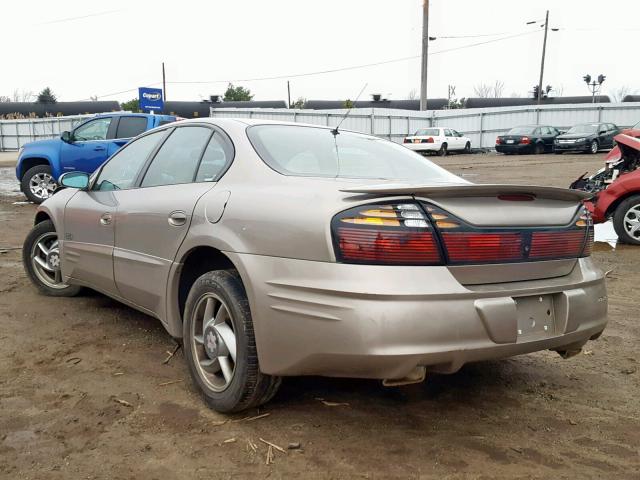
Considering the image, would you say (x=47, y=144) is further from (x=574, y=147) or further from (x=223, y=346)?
(x=574, y=147)

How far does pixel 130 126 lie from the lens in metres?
11.3

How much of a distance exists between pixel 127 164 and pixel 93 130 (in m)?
7.80

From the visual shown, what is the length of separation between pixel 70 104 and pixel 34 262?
167ft

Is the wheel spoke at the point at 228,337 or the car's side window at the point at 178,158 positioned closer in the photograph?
the wheel spoke at the point at 228,337

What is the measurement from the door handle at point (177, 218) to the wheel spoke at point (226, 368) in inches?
30.0

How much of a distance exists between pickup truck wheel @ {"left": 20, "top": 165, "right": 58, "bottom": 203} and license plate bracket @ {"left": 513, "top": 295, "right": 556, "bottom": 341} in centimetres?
1118

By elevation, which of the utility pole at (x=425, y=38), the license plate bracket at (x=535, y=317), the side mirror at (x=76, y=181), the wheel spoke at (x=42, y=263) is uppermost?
the utility pole at (x=425, y=38)

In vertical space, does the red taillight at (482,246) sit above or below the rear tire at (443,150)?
above

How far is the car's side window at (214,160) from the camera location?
3191 mm

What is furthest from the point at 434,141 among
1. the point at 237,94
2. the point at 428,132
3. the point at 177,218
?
the point at 237,94

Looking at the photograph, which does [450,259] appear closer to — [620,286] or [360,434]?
[360,434]

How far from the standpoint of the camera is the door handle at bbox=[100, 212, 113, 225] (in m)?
3.90

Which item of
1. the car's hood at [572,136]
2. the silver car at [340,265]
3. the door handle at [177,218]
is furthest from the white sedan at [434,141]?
the door handle at [177,218]

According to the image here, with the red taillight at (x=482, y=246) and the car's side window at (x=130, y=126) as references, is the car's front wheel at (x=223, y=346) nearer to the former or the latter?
the red taillight at (x=482, y=246)
